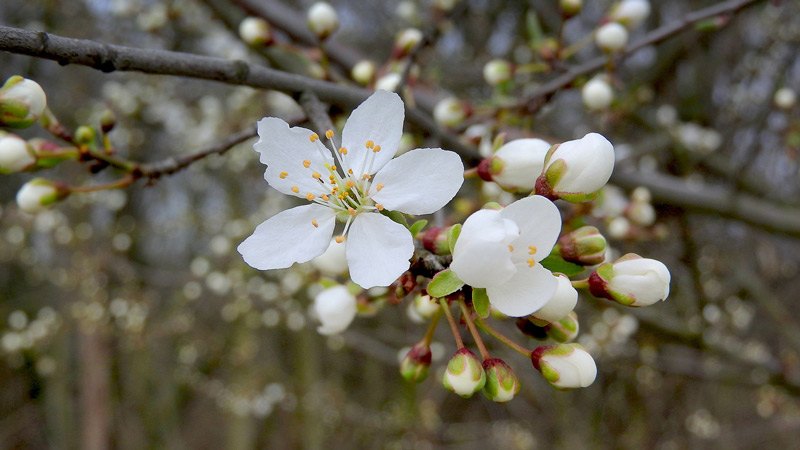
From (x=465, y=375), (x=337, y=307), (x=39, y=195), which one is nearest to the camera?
(x=465, y=375)

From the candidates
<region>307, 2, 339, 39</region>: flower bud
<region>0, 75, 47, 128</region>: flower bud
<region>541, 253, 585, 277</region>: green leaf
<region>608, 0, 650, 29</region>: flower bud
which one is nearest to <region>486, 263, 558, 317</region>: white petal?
<region>541, 253, 585, 277</region>: green leaf

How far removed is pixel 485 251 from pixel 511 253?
0.22ft

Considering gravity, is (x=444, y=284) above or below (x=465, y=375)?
above

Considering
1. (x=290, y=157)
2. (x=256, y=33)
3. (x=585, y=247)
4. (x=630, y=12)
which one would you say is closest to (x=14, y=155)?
(x=290, y=157)

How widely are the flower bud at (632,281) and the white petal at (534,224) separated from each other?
0.14 m

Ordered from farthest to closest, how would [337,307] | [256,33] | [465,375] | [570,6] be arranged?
[570,6] < [256,33] < [337,307] < [465,375]

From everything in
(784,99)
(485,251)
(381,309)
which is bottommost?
(381,309)

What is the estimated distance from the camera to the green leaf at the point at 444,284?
0.72m

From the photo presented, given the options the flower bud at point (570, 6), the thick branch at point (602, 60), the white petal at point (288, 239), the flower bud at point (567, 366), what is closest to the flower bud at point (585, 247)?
the flower bud at point (567, 366)

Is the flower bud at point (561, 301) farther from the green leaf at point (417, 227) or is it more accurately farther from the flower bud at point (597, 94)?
the flower bud at point (597, 94)

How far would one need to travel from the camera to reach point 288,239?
2.85 feet

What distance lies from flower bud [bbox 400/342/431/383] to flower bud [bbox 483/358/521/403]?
13 cm

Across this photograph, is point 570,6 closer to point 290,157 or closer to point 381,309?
point 290,157

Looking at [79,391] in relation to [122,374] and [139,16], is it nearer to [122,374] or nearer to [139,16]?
[122,374]
